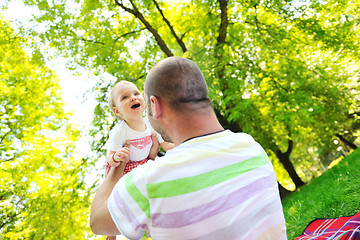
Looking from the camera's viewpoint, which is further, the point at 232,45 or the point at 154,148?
the point at 232,45

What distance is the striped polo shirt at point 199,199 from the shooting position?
1.10 metres

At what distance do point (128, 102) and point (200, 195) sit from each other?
1.56 m

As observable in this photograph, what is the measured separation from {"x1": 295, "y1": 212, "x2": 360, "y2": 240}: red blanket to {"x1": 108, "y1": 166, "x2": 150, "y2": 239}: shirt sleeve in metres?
1.81

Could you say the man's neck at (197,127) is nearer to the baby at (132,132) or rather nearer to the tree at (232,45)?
the baby at (132,132)

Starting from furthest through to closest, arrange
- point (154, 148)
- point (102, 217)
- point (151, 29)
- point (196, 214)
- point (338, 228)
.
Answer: point (151, 29)
point (154, 148)
point (338, 228)
point (102, 217)
point (196, 214)

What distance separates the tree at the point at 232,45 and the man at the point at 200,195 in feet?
18.3

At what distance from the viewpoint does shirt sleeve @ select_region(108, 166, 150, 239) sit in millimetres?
1132

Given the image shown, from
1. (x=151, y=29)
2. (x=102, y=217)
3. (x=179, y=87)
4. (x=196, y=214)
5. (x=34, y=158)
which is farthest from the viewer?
(x=151, y=29)

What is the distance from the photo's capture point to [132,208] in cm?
114

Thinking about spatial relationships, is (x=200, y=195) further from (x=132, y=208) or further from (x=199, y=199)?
(x=132, y=208)

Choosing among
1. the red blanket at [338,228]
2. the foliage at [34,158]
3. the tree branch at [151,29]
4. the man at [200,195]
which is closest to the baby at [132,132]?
the man at [200,195]

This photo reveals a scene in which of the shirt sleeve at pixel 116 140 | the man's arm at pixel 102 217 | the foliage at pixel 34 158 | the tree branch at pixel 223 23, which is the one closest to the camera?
the man's arm at pixel 102 217

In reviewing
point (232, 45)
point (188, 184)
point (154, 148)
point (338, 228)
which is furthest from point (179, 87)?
point (232, 45)

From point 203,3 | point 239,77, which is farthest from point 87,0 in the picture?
point 239,77
